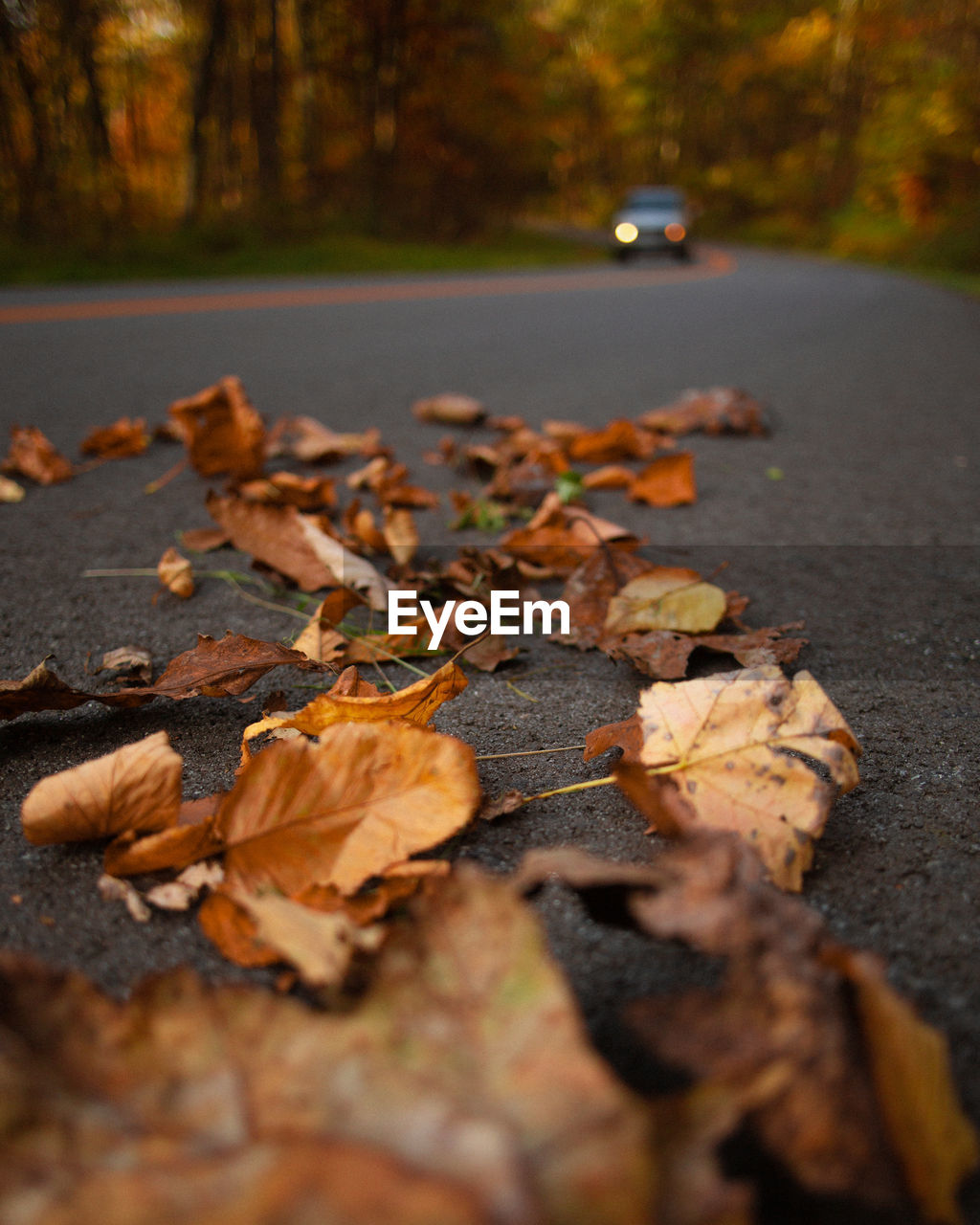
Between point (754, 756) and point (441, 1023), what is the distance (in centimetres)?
52

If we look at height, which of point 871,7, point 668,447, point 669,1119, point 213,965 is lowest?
point 668,447

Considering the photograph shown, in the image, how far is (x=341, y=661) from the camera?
1476mm

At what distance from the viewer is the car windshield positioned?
21.2 m

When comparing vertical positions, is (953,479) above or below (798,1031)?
below

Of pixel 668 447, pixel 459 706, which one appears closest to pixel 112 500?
pixel 459 706

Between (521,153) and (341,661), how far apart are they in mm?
28405

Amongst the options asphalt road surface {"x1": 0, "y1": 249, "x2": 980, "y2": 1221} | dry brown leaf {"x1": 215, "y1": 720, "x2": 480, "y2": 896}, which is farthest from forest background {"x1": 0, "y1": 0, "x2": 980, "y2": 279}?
dry brown leaf {"x1": 215, "y1": 720, "x2": 480, "y2": 896}

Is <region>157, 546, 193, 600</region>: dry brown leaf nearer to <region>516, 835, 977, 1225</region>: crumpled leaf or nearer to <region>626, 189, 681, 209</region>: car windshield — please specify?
<region>516, 835, 977, 1225</region>: crumpled leaf

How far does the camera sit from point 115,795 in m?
0.98

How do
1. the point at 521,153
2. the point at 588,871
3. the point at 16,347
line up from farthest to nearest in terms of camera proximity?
1. the point at 521,153
2. the point at 16,347
3. the point at 588,871

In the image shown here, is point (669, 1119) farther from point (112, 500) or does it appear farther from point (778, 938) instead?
point (112, 500)

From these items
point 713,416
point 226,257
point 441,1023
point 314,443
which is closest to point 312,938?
point 441,1023

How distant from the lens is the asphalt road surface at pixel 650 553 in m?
0.91

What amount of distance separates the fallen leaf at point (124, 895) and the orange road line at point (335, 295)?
20.6 feet
